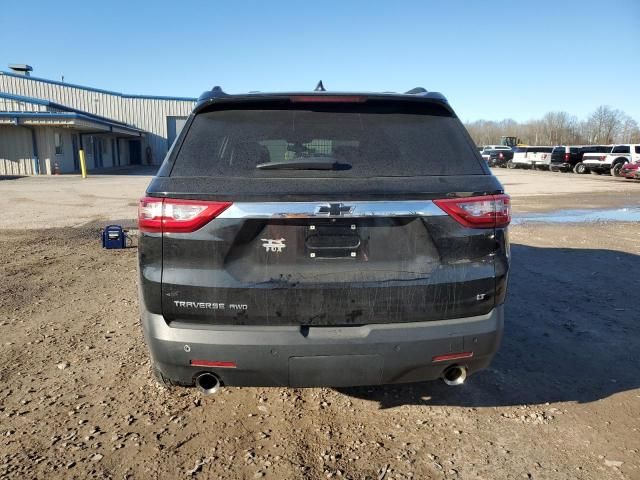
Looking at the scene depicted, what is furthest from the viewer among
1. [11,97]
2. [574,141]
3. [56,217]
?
[574,141]

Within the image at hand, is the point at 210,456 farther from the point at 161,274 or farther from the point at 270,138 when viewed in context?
the point at 270,138

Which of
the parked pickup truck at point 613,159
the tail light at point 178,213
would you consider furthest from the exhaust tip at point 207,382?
the parked pickup truck at point 613,159

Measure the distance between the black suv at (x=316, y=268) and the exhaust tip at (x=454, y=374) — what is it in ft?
0.18

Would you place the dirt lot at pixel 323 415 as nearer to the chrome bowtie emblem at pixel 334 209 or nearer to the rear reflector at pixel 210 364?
the rear reflector at pixel 210 364

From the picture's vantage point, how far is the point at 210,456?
2.54 m

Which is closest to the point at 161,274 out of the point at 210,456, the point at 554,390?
the point at 210,456

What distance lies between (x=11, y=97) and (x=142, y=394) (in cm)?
3486

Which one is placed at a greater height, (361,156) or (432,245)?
(361,156)

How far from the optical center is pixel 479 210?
2.33m

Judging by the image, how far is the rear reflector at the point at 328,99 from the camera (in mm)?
2538

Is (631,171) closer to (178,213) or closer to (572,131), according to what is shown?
(178,213)

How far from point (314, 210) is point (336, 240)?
7.3 inches

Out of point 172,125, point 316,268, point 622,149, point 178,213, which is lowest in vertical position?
point 316,268

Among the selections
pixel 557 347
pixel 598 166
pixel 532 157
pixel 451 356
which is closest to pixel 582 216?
pixel 557 347
